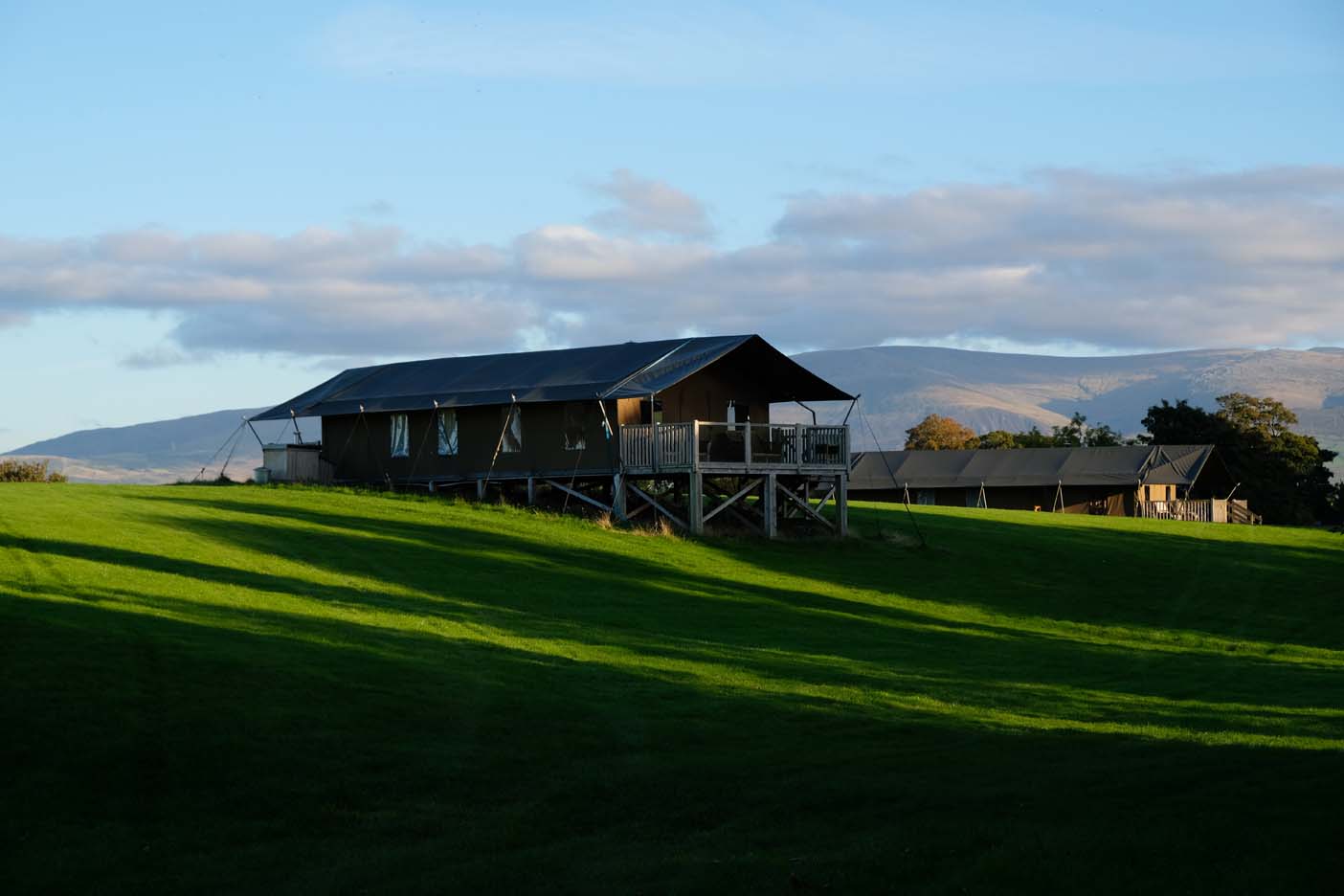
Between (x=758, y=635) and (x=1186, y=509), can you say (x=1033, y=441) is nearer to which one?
(x=1186, y=509)

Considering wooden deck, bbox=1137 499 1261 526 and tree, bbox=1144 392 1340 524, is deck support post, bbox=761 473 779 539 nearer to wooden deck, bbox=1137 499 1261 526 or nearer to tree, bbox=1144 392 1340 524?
wooden deck, bbox=1137 499 1261 526

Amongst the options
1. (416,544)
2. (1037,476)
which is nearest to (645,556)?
(416,544)

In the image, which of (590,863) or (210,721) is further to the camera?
(210,721)

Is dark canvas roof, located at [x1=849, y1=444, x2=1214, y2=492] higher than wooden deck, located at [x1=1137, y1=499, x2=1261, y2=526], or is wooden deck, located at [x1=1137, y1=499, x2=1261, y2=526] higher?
dark canvas roof, located at [x1=849, y1=444, x2=1214, y2=492]

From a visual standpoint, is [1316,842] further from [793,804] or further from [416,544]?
[416,544]

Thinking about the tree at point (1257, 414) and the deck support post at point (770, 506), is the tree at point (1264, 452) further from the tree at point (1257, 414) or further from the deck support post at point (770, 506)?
the deck support post at point (770, 506)

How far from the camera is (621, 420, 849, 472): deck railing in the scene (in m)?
43.8

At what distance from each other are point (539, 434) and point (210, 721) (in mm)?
30023

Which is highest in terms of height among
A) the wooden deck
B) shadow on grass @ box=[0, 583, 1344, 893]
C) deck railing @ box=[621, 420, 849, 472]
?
deck railing @ box=[621, 420, 849, 472]

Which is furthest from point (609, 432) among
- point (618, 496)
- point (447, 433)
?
point (447, 433)

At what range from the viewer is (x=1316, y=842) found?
12.6m

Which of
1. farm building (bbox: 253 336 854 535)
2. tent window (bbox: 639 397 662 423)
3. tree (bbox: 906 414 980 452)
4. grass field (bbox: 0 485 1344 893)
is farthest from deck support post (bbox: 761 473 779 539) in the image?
tree (bbox: 906 414 980 452)

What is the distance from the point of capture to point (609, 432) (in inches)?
1770

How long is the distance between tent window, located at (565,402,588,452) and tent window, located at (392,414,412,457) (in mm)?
5946
